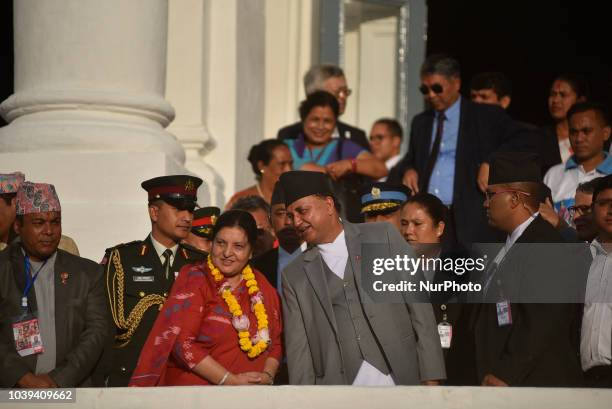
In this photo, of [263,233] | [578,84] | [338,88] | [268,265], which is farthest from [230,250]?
[578,84]

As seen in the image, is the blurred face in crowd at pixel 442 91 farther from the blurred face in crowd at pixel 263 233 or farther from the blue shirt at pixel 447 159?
the blurred face in crowd at pixel 263 233

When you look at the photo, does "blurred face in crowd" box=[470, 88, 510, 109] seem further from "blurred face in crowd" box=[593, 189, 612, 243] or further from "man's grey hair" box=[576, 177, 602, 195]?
"blurred face in crowd" box=[593, 189, 612, 243]

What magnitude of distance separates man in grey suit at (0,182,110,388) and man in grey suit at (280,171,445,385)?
101 centimetres

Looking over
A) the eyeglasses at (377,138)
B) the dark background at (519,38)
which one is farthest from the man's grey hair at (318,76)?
the dark background at (519,38)

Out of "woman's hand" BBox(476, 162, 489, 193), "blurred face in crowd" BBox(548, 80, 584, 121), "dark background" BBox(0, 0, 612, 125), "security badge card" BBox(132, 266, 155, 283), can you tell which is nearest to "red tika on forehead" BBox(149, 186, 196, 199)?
"security badge card" BBox(132, 266, 155, 283)

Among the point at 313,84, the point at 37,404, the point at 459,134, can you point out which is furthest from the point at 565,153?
the point at 37,404

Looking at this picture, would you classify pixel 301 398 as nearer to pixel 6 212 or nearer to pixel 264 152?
pixel 6 212

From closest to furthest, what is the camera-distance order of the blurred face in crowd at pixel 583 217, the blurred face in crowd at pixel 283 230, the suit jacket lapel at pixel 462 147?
1. the blurred face in crowd at pixel 583 217
2. the blurred face in crowd at pixel 283 230
3. the suit jacket lapel at pixel 462 147

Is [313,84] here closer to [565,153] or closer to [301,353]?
[565,153]

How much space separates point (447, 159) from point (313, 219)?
2409mm

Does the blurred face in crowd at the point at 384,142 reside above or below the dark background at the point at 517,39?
below

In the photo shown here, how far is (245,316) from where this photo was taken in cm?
662

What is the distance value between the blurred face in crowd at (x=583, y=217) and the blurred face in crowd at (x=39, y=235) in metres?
2.98

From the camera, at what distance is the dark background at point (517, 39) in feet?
44.2
